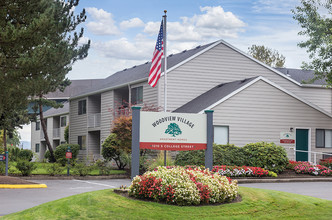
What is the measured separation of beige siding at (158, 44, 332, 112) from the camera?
3089 cm

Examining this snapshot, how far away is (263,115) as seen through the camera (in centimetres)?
2916

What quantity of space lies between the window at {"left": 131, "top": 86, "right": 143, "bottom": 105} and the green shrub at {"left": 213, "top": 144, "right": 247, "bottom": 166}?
8.82 meters

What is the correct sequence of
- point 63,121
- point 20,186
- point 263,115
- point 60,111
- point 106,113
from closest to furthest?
point 20,186 < point 263,115 < point 106,113 < point 63,121 < point 60,111

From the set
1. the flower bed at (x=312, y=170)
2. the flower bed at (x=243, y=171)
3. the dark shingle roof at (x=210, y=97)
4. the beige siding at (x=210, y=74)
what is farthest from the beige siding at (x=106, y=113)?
the flower bed at (x=312, y=170)

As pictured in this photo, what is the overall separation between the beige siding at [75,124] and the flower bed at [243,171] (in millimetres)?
19449

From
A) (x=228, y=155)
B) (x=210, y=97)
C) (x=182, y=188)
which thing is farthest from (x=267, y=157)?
(x=182, y=188)

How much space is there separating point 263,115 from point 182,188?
19.5 meters

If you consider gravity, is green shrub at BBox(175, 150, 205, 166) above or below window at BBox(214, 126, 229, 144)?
below

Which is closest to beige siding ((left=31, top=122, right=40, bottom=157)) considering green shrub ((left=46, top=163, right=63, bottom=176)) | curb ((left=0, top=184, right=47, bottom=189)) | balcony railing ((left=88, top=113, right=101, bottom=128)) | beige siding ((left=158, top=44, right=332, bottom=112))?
balcony railing ((left=88, top=113, right=101, bottom=128))

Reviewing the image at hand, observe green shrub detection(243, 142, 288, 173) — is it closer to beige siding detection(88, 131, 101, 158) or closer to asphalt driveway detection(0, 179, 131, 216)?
asphalt driveway detection(0, 179, 131, 216)

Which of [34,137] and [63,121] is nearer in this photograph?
[63,121]

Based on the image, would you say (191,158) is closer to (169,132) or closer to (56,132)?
(169,132)

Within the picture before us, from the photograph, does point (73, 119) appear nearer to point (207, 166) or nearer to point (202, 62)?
point (202, 62)

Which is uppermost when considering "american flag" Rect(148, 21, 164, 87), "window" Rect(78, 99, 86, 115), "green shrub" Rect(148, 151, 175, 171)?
"american flag" Rect(148, 21, 164, 87)
